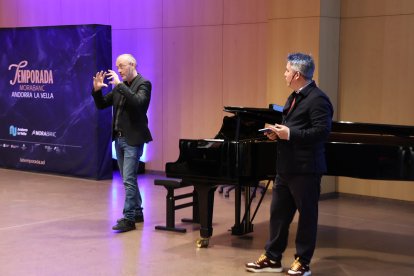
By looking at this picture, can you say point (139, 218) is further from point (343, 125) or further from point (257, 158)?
point (343, 125)

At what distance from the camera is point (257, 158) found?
543cm

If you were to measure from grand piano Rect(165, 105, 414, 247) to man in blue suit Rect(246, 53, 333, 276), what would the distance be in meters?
0.55

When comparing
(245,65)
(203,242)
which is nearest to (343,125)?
(203,242)

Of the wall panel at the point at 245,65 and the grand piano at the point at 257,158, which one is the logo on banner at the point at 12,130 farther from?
the grand piano at the point at 257,158

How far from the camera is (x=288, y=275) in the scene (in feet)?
15.9

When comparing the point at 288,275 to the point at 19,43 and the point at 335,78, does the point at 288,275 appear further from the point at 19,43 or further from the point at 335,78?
the point at 19,43

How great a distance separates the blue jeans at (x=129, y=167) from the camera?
244 inches

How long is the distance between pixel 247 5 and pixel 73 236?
426cm

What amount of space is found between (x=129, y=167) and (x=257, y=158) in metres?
1.36

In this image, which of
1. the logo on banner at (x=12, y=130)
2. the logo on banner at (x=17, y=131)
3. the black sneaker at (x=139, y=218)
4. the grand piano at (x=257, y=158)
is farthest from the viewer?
the logo on banner at (x=12, y=130)

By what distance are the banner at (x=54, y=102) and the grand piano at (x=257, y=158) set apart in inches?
147

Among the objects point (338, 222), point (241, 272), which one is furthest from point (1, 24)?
point (241, 272)

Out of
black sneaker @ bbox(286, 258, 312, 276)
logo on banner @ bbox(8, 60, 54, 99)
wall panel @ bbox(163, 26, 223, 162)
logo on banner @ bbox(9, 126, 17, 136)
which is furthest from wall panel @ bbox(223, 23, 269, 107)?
black sneaker @ bbox(286, 258, 312, 276)

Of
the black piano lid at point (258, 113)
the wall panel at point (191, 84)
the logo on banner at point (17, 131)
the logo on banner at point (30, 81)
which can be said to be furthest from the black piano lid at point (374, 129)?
the logo on banner at point (17, 131)
